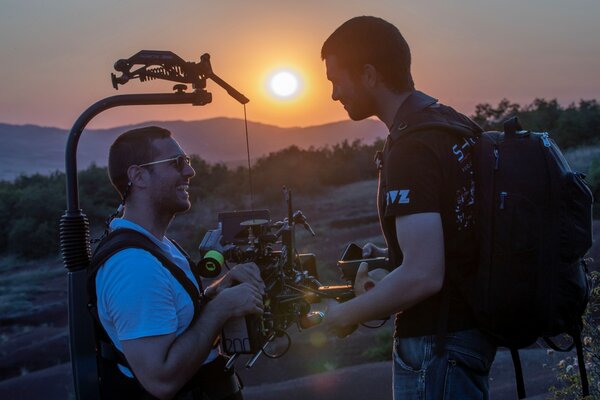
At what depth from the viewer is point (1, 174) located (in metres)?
105

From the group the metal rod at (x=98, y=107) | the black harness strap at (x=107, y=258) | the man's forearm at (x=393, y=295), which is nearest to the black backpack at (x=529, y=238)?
the man's forearm at (x=393, y=295)

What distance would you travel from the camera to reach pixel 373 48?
274 cm

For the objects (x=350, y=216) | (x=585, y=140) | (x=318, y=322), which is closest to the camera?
(x=318, y=322)

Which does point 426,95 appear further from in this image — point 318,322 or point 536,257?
point 318,322

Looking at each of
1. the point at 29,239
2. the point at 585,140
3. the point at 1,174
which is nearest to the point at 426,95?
the point at 29,239

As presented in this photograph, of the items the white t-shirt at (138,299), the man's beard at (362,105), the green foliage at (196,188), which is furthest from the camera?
the green foliage at (196,188)

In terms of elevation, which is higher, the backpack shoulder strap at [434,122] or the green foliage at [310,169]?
the green foliage at [310,169]

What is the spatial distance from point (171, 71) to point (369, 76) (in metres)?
0.92

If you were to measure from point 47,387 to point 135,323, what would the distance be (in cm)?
802

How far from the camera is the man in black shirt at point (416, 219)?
8.27 ft

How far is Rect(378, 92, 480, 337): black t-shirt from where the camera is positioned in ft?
8.34

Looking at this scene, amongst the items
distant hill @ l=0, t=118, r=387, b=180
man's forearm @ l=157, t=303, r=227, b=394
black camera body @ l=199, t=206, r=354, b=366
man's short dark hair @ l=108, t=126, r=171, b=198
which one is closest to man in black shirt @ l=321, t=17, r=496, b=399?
black camera body @ l=199, t=206, r=354, b=366

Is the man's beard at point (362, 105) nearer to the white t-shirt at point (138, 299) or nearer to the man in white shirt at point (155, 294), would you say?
the man in white shirt at point (155, 294)

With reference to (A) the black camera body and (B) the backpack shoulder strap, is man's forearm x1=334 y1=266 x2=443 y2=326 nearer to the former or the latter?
(A) the black camera body
